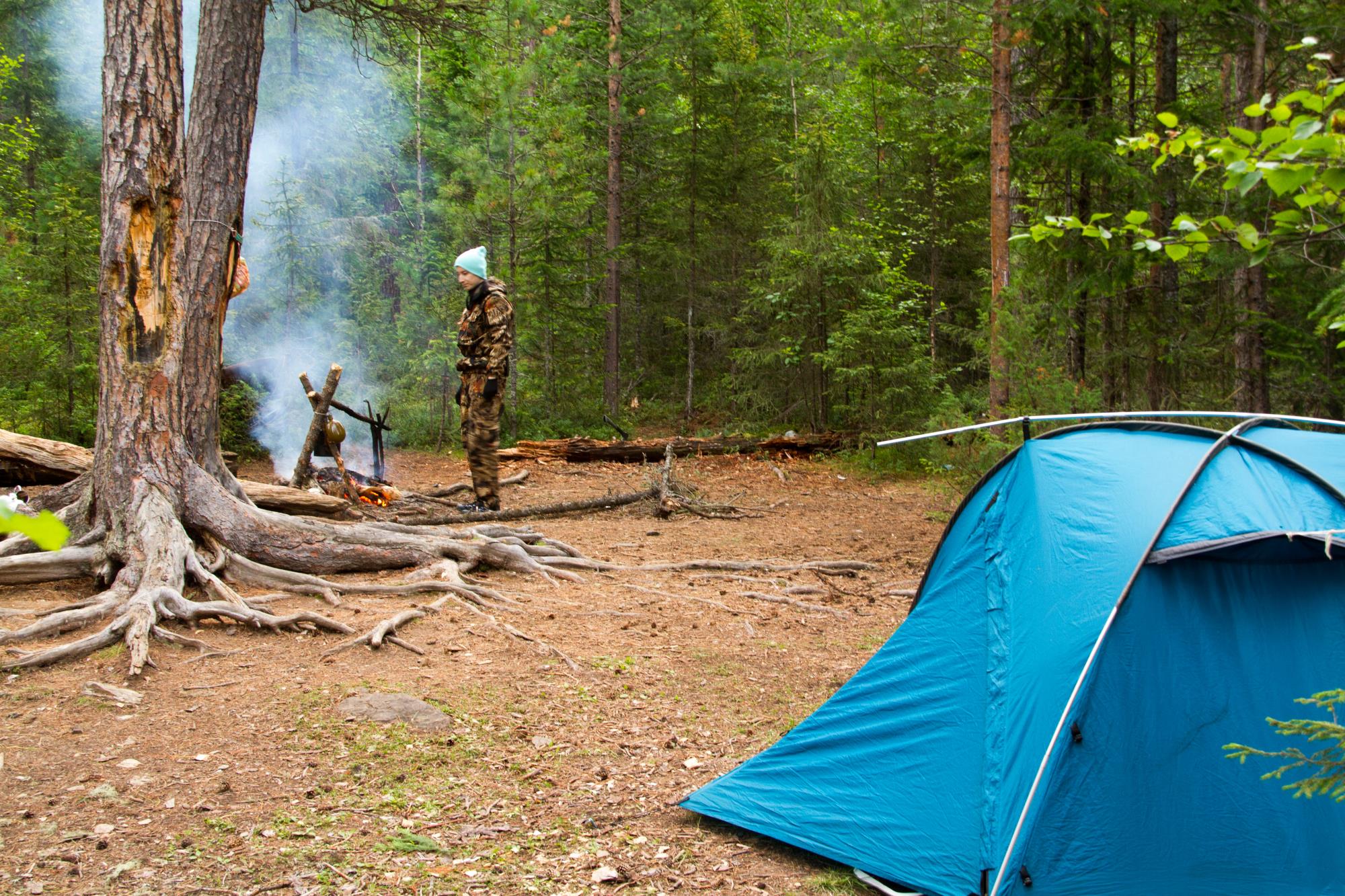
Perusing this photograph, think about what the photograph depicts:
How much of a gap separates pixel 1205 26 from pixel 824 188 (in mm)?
5742

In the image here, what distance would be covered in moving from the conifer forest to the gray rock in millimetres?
3467

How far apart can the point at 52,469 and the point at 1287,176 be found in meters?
8.88

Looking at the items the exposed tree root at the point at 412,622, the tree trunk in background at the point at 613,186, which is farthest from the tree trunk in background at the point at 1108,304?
the tree trunk in background at the point at 613,186

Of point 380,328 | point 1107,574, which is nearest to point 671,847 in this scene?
point 1107,574

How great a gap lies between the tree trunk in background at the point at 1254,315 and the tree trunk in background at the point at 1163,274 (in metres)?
0.74

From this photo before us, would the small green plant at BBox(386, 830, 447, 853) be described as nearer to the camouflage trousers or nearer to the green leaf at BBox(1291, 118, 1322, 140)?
the green leaf at BBox(1291, 118, 1322, 140)

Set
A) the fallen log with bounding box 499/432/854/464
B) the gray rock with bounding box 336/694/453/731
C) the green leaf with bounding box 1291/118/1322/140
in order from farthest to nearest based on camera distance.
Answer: the fallen log with bounding box 499/432/854/464
the gray rock with bounding box 336/694/453/731
the green leaf with bounding box 1291/118/1322/140

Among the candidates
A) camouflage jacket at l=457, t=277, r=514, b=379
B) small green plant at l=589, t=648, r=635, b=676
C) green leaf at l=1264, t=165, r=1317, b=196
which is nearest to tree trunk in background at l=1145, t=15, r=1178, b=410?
camouflage jacket at l=457, t=277, r=514, b=379

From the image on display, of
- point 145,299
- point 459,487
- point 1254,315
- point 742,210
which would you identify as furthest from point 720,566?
point 742,210

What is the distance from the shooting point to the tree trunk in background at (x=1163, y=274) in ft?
34.5

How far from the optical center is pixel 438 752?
422 centimetres

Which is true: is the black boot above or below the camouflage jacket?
below

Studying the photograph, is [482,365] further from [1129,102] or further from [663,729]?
[1129,102]

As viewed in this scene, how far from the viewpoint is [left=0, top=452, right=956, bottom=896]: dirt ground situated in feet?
10.9
